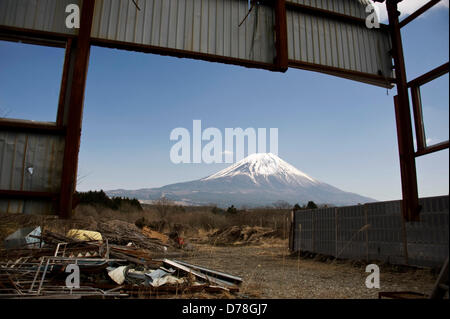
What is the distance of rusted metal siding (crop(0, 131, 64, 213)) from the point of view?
5.89 metres

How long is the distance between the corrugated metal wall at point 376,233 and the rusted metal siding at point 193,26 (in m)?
5.24

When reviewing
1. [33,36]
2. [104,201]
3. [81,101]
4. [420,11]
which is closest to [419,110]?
[420,11]

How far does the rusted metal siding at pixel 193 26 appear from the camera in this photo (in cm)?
671

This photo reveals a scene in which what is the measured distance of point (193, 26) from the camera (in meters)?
7.14

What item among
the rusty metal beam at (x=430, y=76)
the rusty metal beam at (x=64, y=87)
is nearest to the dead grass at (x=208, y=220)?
the rusty metal beam at (x=430, y=76)

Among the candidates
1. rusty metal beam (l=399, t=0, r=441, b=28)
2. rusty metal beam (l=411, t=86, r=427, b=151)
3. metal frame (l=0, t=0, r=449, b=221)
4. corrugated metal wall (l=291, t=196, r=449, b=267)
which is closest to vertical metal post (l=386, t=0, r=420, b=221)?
metal frame (l=0, t=0, r=449, b=221)

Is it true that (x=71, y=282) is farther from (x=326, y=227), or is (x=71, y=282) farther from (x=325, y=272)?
(x=326, y=227)

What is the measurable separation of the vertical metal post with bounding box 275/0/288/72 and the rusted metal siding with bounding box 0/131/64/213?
5098 mm

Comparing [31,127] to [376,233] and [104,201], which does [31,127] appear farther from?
[104,201]

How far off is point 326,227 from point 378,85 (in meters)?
7.83

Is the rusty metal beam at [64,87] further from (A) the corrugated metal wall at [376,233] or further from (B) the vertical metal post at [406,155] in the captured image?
(A) the corrugated metal wall at [376,233]

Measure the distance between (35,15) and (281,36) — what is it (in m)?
5.31

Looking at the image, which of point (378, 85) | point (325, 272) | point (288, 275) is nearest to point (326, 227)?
point (325, 272)

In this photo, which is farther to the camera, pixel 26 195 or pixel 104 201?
pixel 104 201
